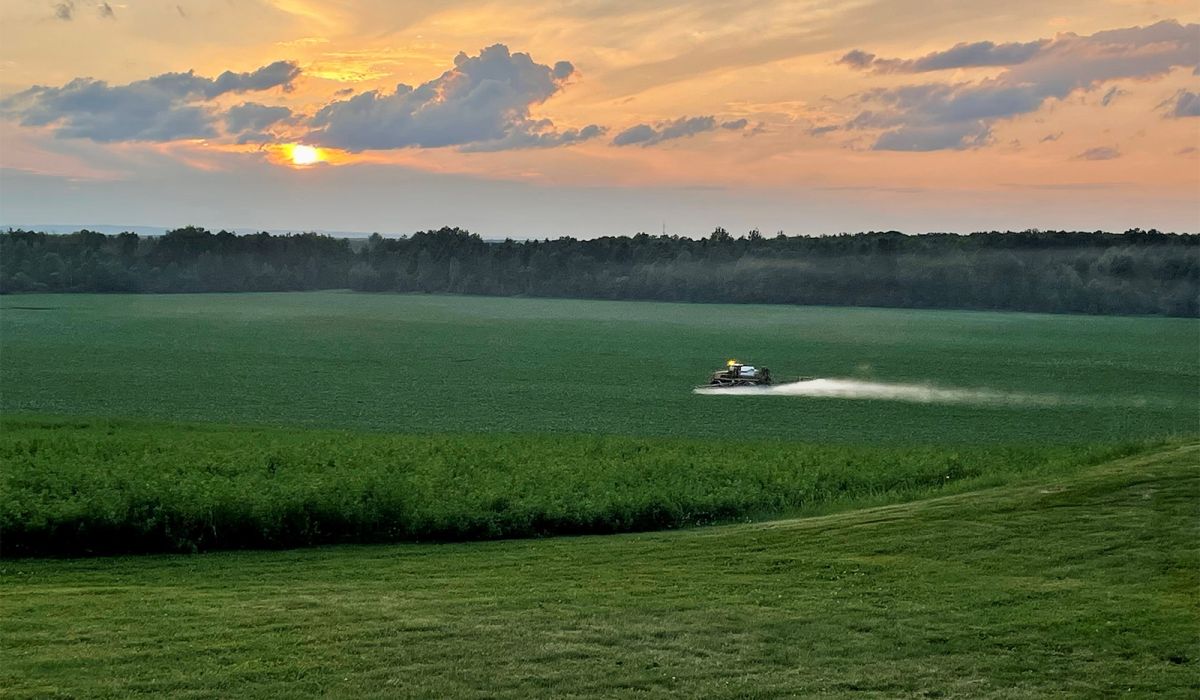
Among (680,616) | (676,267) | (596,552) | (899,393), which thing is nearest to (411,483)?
(596,552)

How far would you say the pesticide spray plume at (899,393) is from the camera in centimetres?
4835

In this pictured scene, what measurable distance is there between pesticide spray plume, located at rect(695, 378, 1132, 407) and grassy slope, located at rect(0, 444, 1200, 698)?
102 feet

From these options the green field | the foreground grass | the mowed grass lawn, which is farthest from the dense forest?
the foreground grass

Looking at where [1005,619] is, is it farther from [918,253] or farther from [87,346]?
[918,253]

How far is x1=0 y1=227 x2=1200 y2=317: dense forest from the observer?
145500 millimetres

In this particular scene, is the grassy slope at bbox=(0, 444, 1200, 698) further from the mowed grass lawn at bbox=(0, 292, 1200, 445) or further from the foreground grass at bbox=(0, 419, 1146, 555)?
the mowed grass lawn at bbox=(0, 292, 1200, 445)

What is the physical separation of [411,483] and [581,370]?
3932 cm

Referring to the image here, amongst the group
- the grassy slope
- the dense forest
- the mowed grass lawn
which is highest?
the dense forest

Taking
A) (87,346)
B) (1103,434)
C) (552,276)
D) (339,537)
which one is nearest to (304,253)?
(552,276)

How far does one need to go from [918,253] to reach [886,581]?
157301 mm

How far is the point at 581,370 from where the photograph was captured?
200ft

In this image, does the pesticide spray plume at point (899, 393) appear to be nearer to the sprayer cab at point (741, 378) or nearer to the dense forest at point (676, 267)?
the sprayer cab at point (741, 378)

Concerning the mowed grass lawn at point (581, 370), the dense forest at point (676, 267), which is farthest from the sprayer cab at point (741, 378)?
the dense forest at point (676, 267)

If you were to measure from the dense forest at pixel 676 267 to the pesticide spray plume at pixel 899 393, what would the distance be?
310 ft
